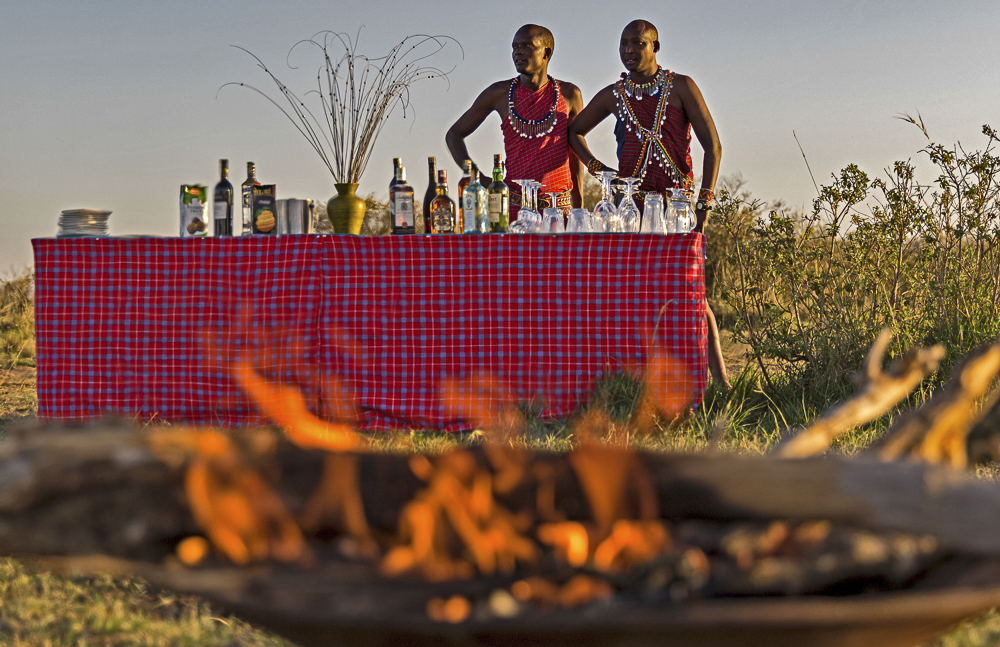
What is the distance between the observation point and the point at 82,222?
12.3 ft

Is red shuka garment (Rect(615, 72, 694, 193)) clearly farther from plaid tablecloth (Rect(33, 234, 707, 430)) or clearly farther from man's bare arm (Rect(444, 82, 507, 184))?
man's bare arm (Rect(444, 82, 507, 184))

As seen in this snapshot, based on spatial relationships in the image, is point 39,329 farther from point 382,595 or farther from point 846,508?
point 846,508

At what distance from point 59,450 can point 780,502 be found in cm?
92

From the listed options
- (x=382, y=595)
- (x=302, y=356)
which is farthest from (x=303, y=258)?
(x=382, y=595)

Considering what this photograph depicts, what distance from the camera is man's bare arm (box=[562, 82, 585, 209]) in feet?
14.8

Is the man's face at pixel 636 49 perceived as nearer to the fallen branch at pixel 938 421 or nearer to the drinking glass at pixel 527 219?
the drinking glass at pixel 527 219

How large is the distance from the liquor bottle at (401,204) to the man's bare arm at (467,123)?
0.95 meters

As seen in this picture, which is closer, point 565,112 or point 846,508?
point 846,508

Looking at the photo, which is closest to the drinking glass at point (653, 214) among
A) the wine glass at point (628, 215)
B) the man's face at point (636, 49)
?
the wine glass at point (628, 215)

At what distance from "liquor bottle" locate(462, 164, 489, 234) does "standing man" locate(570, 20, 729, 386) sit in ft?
1.97

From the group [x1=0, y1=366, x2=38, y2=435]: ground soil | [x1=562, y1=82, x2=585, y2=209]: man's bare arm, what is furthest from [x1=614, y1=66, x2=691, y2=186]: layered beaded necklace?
[x1=0, y1=366, x2=38, y2=435]: ground soil

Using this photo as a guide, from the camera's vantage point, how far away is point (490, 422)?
3.49m

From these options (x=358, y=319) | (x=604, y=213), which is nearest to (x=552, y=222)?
(x=604, y=213)

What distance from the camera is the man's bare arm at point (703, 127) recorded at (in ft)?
13.1
